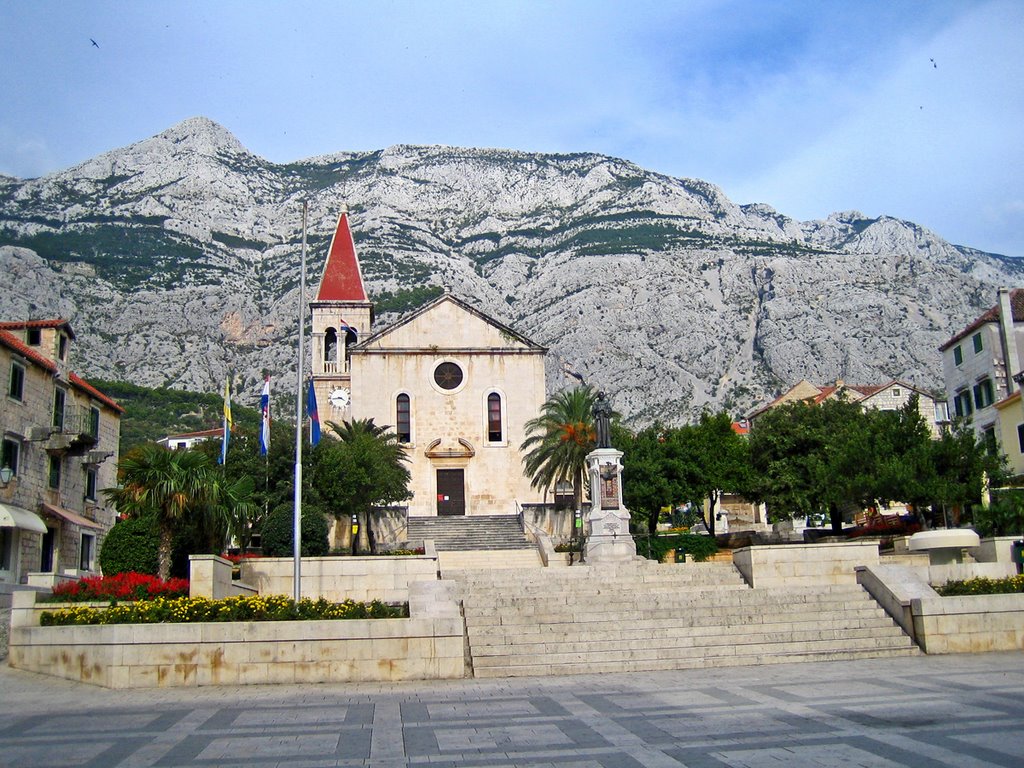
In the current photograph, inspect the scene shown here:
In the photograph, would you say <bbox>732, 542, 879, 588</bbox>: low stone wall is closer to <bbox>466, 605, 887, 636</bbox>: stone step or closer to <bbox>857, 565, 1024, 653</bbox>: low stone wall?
<bbox>466, 605, 887, 636</bbox>: stone step

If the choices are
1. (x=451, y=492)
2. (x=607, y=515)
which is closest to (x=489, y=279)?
(x=451, y=492)

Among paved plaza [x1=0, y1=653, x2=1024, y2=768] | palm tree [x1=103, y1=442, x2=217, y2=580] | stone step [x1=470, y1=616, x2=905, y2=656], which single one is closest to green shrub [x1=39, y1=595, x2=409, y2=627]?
paved plaza [x1=0, y1=653, x2=1024, y2=768]

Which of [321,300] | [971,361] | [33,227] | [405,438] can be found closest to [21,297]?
[33,227]

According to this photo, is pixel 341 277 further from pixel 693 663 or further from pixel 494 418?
pixel 693 663

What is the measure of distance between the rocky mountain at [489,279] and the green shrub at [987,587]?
75950 millimetres

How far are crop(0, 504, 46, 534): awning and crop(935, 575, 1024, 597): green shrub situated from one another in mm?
24837

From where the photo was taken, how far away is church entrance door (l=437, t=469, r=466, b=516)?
4419 centimetres

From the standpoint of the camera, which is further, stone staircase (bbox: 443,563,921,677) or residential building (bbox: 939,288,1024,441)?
residential building (bbox: 939,288,1024,441)

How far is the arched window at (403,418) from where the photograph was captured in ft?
147

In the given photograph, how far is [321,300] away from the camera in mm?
56500

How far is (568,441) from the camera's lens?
117 ft

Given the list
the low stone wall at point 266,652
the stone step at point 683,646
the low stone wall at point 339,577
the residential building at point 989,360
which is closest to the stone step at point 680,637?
the stone step at point 683,646

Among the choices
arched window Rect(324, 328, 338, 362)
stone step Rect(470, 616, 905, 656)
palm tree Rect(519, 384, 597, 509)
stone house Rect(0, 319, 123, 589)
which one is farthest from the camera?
arched window Rect(324, 328, 338, 362)

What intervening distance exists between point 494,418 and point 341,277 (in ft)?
60.3
